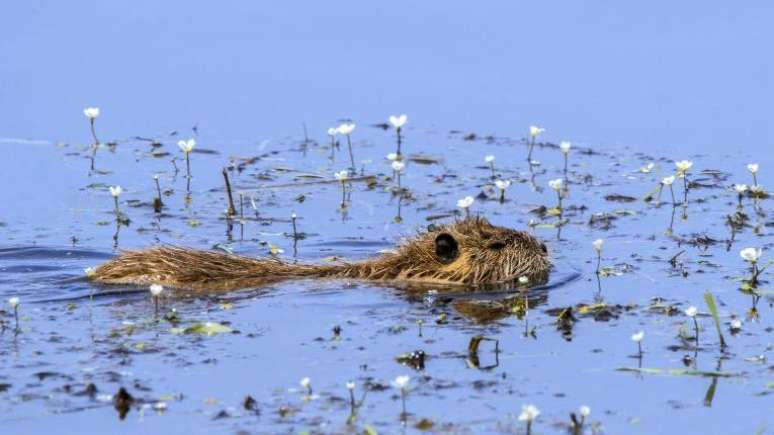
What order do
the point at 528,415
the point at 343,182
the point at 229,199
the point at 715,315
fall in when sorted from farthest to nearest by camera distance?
1. the point at 343,182
2. the point at 229,199
3. the point at 715,315
4. the point at 528,415

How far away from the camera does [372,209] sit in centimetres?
1350

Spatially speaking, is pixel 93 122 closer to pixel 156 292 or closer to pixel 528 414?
pixel 156 292

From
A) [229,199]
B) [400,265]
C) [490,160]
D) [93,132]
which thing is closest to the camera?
[400,265]

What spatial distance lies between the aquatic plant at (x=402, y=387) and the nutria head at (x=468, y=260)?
3.32 metres

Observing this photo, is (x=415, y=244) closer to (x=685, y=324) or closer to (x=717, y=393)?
(x=685, y=324)

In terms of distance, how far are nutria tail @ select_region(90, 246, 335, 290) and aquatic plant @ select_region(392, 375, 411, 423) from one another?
300cm

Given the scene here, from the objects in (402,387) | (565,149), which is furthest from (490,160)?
(402,387)

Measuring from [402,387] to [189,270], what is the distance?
348cm

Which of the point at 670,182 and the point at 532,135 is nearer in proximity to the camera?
the point at 670,182

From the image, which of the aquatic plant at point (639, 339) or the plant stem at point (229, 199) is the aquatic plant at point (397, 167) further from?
the aquatic plant at point (639, 339)

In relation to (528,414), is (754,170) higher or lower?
higher

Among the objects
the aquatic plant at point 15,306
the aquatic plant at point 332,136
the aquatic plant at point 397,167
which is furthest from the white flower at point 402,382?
the aquatic plant at point 332,136

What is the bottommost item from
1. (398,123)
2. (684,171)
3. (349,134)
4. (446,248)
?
(446,248)

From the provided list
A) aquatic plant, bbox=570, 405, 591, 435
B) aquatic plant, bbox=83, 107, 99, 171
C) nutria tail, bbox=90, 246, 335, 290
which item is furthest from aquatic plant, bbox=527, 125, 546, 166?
aquatic plant, bbox=570, 405, 591, 435
